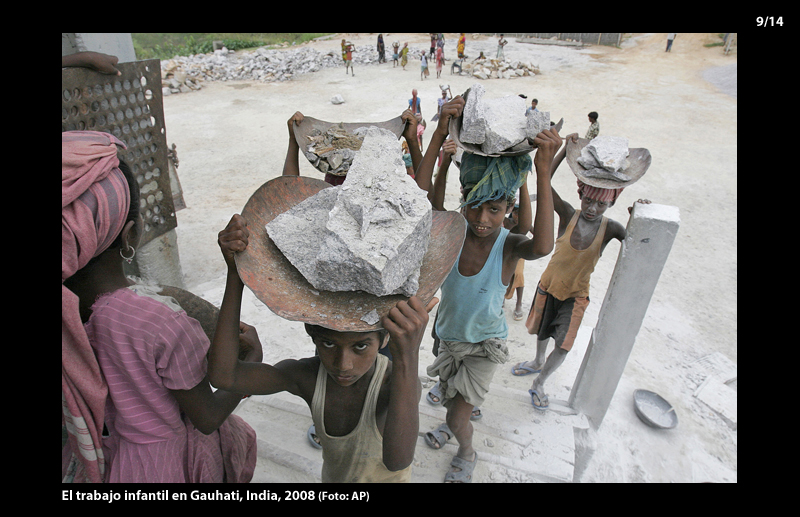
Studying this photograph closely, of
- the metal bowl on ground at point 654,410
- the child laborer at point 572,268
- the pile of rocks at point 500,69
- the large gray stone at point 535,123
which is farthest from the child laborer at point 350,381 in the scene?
the pile of rocks at point 500,69

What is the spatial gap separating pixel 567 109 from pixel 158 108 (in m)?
12.3

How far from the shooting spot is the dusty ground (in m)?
3.59

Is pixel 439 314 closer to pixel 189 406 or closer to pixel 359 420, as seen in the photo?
pixel 359 420

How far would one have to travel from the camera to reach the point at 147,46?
2523 centimetres

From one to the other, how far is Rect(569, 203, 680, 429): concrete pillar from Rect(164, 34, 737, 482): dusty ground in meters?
0.37

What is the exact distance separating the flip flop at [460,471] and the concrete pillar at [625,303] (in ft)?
3.62

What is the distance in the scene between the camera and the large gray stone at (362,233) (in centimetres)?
138

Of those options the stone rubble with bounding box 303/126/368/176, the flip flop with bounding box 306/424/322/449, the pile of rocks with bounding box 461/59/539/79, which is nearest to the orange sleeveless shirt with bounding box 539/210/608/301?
the stone rubble with bounding box 303/126/368/176

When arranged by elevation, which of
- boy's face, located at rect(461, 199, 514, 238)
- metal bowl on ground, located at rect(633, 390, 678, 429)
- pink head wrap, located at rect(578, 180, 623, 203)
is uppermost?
boy's face, located at rect(461, 199, 514, 238)

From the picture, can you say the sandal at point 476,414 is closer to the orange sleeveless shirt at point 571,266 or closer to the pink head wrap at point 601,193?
the orange sleeveless shirt at point 571,266

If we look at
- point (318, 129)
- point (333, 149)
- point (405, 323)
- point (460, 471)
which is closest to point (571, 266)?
point (460, 471)

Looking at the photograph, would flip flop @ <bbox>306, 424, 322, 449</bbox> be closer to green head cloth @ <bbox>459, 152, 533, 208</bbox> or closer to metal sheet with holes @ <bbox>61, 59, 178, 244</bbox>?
green head cloth @ <bbox>459, 152, 533, 208</bbox>

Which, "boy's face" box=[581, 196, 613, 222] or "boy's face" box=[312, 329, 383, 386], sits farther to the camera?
"boy's face" box=[581, 196, 613, 222]

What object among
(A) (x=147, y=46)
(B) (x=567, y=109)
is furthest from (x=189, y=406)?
(A) (x=147, y=46)
